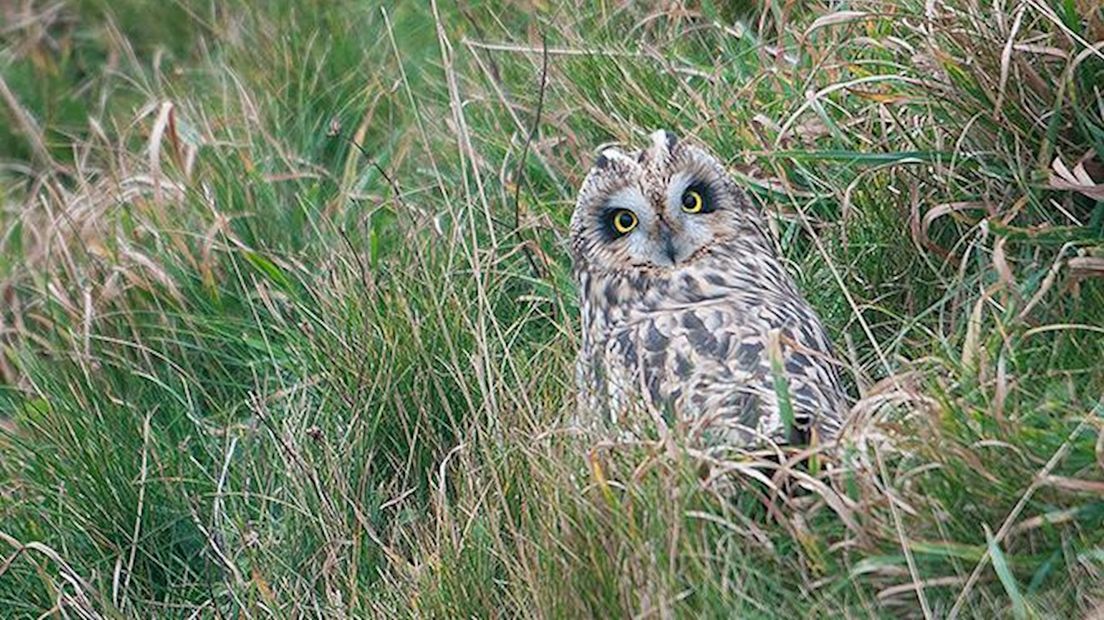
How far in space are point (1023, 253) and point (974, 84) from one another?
34cm

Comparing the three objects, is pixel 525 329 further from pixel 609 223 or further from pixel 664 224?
pixel 664 224

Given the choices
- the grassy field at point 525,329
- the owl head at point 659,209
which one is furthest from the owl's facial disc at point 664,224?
the grassy field at point 525,329

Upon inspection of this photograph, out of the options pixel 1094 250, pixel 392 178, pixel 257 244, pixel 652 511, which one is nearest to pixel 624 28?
pixel 392 178

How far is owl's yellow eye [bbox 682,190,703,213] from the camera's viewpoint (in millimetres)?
3932

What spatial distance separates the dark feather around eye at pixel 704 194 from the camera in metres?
3.92

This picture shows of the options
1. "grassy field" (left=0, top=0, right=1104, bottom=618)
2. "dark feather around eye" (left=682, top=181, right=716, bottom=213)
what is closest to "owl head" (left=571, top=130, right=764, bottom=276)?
"dark feather around eye" (left=682, top=181, right=716, bottom=213)

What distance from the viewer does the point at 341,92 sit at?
17.9ft

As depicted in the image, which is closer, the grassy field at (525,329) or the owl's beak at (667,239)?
the grassy field at (525,329)

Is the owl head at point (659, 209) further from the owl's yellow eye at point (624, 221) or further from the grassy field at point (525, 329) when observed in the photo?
the grassy field at point (525, 329)

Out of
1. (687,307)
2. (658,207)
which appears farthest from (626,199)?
(687,307)

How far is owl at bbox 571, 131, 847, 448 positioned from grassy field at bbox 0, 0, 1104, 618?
0.33 feet

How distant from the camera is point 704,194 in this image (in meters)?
3.95

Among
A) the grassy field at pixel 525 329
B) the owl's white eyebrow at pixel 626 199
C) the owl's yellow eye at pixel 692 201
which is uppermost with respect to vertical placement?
the owl's white eyebrow at pixel 626 199

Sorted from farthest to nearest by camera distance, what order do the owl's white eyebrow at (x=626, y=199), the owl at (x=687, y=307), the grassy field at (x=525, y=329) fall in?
the owl's white eyebrow at (x=626, y=199), the owl at (x=687, y=307), the grassy field at (x=525, y=329)
